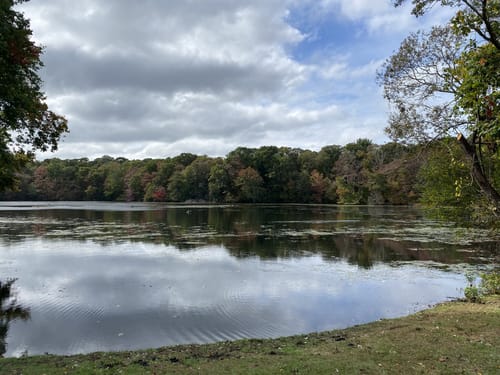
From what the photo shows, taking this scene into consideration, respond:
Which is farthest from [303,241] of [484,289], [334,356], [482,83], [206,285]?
[482,83]

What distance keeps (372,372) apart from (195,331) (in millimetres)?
5298

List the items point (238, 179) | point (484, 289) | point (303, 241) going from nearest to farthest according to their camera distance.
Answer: point (484, 289) < point (303, 241) < point (238, 179)

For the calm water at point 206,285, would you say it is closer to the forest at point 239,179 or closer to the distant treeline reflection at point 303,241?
the distant treeline reflection at point 303,241

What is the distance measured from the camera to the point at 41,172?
11725 centimetres

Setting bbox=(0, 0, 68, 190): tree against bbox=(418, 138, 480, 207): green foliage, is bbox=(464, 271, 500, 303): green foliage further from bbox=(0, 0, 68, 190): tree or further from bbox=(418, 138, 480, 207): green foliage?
bbox=(0, 0, 68, 190): tree

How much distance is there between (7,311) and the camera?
1162 cm

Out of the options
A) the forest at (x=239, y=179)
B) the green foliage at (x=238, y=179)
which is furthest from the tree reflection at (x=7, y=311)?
the green foliage at (x=238, y=179)

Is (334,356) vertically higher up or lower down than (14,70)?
lower down

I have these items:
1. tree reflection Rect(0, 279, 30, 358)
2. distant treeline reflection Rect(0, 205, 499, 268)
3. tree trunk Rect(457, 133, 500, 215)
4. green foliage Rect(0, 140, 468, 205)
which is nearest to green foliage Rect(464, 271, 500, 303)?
tree trunk Rect(457, 133, 500, 215)

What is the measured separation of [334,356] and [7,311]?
395 inches

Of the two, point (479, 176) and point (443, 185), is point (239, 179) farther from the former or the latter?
point (479, 176)

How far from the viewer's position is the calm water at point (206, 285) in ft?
33.1

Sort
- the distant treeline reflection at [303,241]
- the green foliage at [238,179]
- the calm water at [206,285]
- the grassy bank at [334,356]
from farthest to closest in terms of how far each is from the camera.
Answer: the green foliage at [238,179] < the distant treeline reflection at [303,241] < the calm water at [206,285] < the grassy bank at [334,356]

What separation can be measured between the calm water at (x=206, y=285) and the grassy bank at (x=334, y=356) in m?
1.55
